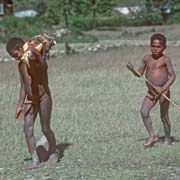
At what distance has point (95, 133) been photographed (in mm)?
10297

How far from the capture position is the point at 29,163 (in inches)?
329

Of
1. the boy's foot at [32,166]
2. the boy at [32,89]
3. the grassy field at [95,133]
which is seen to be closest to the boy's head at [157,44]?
the grassy field at [95,133]

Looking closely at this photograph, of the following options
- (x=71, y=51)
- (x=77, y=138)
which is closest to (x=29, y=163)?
(x=77, y=138)

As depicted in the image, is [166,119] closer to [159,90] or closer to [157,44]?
[159,90]

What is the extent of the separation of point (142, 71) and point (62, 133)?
1.80 metres

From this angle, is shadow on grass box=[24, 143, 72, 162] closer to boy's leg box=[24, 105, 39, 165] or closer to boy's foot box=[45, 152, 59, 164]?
boy's foot box=[45, 152, 59, 164]

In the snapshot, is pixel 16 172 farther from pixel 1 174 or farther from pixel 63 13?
pixel 63 13

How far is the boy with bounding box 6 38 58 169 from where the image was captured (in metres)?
8.09

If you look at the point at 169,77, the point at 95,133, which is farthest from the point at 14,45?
the point at 95,133

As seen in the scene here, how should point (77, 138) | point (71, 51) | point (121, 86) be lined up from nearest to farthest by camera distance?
point (77, 138), point (121, 86), point (71, 51)

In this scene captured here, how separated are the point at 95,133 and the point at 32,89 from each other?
7.45ft

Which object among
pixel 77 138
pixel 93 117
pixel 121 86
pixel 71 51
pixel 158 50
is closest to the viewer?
pixel 158 50

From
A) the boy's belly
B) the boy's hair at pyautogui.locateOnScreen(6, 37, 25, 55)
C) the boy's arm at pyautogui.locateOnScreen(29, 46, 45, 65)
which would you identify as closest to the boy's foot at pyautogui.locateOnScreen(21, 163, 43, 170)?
the boy's arm at pyautogui.locateOnScreen(29, 46, 45, 65)

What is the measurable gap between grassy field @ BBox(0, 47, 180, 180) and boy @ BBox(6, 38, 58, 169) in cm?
32
